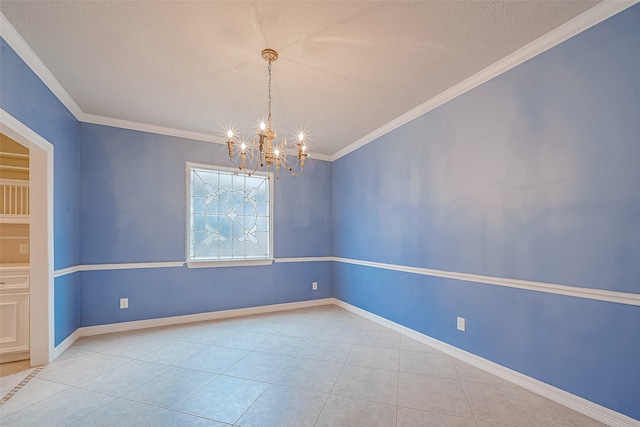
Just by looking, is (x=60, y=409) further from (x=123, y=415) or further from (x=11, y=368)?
(x=11, y=368)

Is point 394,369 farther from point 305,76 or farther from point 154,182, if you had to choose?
point 154,182

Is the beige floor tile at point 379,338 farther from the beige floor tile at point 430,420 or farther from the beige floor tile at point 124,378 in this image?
the beige floor tile at point 124,378

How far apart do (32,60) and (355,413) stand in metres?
3.75

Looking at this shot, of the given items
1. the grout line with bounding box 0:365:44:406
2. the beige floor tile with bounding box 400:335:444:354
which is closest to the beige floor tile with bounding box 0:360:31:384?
the grout line with bounding box 0:365:44:406

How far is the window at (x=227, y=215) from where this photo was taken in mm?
4203

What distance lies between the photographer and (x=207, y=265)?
13.6ft

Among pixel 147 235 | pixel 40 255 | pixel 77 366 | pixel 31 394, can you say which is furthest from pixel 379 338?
pixel 40 255

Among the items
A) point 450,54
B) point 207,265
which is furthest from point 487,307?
point 207,265

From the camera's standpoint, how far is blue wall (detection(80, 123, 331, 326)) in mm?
3564

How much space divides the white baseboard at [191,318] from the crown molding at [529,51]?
3213mm

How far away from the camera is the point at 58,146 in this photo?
2.94 metres

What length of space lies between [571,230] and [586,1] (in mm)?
1504

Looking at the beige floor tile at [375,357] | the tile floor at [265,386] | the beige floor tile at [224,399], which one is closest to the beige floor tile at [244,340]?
the tile floor at [265,386]

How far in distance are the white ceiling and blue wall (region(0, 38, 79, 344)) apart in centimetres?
22
